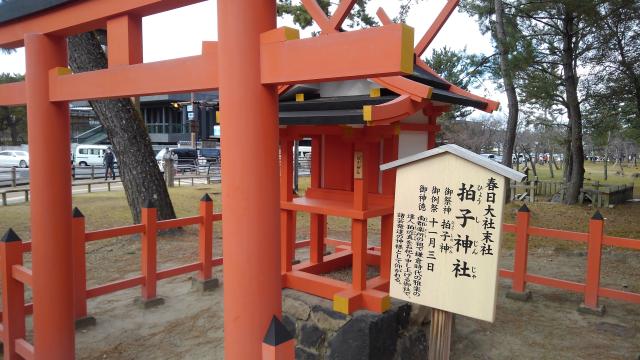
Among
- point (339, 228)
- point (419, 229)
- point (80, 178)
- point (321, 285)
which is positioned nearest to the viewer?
point (419, 229)

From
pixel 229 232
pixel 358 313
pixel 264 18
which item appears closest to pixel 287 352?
pixel 229 232

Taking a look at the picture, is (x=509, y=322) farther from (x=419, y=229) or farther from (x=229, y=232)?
(x=229, y=232)

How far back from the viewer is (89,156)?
1134 inches

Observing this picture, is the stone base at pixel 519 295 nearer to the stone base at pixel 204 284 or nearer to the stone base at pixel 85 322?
the stone base at pixel 204 284

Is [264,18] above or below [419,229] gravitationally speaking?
above

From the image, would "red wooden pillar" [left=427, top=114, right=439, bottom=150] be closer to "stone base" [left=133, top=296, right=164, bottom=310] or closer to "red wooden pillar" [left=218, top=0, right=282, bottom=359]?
"red wooden pillar" [left=218, top=0, right=282, bottom=359]

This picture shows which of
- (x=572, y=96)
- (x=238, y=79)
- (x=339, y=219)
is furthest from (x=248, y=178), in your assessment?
(x=572, y=96)

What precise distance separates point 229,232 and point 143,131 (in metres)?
7.01

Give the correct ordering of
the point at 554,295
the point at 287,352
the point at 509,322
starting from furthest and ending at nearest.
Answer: the point at 554,295
the point at 509,322
the point at 287,352

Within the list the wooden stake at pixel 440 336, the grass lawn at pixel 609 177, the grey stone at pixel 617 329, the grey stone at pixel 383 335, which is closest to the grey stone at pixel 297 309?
the grey stone at pixel 383 335

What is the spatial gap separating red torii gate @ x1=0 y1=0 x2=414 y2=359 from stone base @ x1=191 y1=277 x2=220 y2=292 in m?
3.16

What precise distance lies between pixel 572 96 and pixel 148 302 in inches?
510

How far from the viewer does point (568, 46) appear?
42.5 feet

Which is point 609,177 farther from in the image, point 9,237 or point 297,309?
point 9,237
